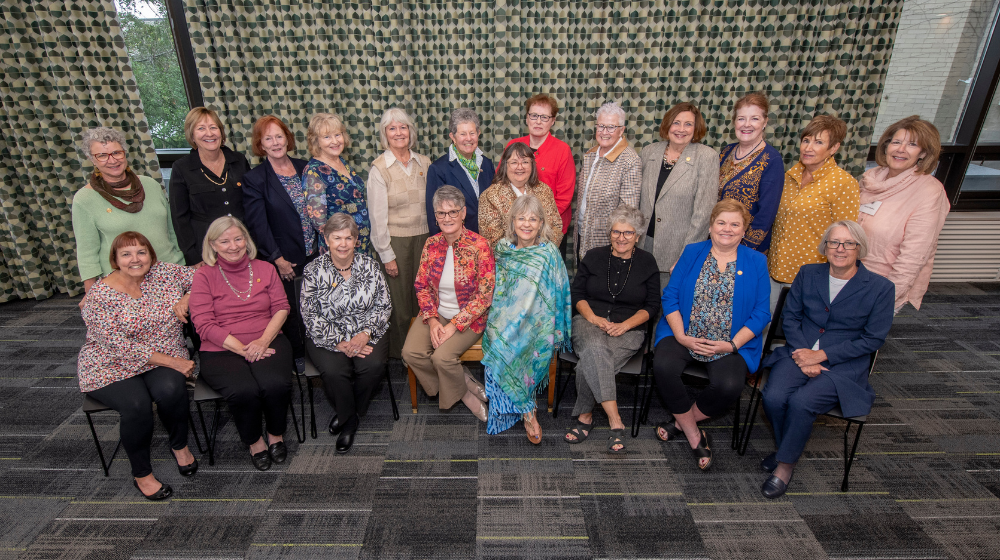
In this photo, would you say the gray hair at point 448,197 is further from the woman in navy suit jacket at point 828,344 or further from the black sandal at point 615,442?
the woman in navy suit jacket at point 828,344

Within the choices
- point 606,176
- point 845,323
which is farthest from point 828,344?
point 606,176

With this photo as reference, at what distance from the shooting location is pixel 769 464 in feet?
8.32

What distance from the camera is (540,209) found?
9.01 ft

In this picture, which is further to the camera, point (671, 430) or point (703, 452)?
point (671, 430)

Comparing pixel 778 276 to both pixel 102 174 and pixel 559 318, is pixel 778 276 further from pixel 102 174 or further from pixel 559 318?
pixel 102 174

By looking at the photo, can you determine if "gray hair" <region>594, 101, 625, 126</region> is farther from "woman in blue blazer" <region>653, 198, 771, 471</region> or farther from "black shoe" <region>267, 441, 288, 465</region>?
"black shoe" <region>267, 441, 288, 465</region>

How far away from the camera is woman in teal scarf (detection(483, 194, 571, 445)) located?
274 centimetres

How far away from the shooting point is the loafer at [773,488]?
2.38 m

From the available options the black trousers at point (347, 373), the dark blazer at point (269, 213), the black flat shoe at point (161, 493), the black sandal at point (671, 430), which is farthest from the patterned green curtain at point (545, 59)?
the black flat shoe at point (161, 493)

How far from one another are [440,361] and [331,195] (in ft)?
4.01

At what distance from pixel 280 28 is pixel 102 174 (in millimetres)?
1699

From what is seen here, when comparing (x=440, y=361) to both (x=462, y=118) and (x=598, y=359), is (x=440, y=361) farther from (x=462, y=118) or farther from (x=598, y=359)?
(x=462, y=118)

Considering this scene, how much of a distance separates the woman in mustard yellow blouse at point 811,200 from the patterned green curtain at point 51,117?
4.76 m

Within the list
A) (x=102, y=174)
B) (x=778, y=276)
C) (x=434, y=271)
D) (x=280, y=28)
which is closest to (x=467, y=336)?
(x=434, y=271)
